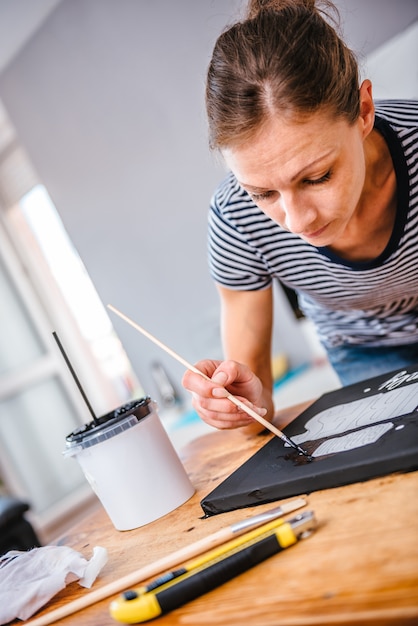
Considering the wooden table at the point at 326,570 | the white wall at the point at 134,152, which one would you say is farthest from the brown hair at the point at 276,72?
the white wall at the point at 134,152

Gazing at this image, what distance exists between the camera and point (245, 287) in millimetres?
1192

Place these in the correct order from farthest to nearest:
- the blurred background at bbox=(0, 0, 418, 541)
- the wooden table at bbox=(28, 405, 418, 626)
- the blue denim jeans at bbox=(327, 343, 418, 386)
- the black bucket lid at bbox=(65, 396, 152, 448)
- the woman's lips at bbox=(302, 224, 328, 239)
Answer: the blurred background at bbox=(0, 0, 418, 541) < the blue denim jeans at bbox=(327, 343, 418, 386) < the woman's lips at bbox=(302, 224, 328, 239) < the black bucket lid at bbox=(65, 396, 152, 448) < the wooden table at bbox=(28, 405, 418, 626)

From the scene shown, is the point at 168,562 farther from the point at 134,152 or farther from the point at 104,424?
the point at 134,152

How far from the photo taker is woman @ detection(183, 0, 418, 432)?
2.67ft

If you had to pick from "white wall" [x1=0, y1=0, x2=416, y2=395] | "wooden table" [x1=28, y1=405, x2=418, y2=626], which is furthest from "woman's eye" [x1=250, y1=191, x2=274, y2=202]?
"white wall" [x1=0, y1=0, x2=416, y2=395]

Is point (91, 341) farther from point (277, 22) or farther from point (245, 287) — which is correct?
point (277, 22)

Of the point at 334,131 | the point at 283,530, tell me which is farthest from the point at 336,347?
the point at 283,530

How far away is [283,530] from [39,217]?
398 centimetres

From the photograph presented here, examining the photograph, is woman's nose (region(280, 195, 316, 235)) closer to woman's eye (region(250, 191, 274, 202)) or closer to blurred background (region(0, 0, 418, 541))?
woman's eye (region(250, 191, 274, 202))

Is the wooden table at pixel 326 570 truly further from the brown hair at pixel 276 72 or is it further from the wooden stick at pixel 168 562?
the brown hair at pixel 276 72

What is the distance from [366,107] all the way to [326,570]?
0.68 meters

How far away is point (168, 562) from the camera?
2.13 feet

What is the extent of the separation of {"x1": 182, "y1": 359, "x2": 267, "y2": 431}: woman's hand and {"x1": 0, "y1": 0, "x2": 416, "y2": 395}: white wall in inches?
76.3

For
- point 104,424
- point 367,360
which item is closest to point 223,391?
point 104,424
